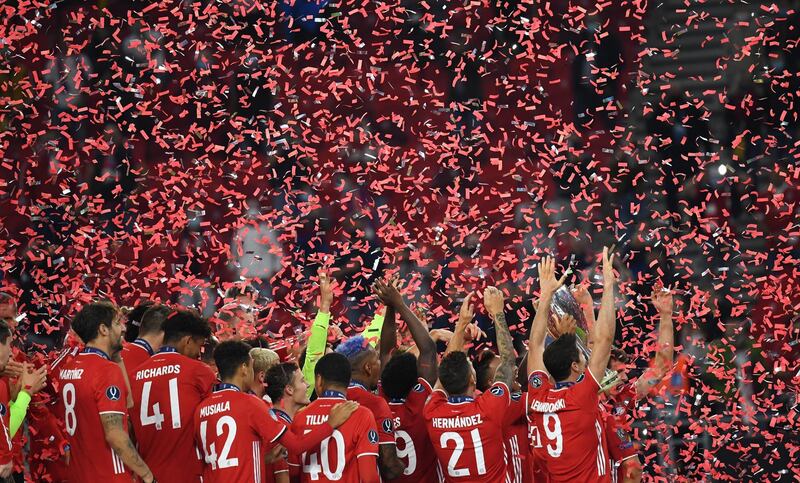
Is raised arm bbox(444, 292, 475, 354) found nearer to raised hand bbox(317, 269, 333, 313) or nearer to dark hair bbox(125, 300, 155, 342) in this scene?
raised hand bbox(317, 269, 333, 313)

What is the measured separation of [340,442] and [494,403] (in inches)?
37.9

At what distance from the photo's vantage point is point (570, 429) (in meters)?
6.55

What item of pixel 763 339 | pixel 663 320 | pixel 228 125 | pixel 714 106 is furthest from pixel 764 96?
pixel 663 320

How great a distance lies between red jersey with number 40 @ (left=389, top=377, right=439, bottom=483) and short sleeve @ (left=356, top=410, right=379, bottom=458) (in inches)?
22.8

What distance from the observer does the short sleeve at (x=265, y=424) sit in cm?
634

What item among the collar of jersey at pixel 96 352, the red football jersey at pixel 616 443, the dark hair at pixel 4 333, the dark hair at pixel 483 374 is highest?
the dark hair at pixel 4 333

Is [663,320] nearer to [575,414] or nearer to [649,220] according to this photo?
[575,414]

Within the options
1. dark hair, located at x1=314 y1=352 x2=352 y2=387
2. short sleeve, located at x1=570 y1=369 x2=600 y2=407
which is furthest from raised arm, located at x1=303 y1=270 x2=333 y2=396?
short sleeve, located at x1=570 y1=369 x2=600 y2=407

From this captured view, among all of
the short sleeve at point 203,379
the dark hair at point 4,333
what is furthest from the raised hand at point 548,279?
the dark hair at point 4,333

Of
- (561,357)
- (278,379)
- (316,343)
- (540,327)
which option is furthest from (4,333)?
(561,357)

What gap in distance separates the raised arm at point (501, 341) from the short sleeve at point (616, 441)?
93 centimetres

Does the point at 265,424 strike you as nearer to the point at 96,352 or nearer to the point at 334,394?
the point at 334,394

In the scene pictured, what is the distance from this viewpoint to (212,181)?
1479 cm

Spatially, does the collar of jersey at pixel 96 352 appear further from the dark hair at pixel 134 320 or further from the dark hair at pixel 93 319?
the dark hair at pixel 134 320
